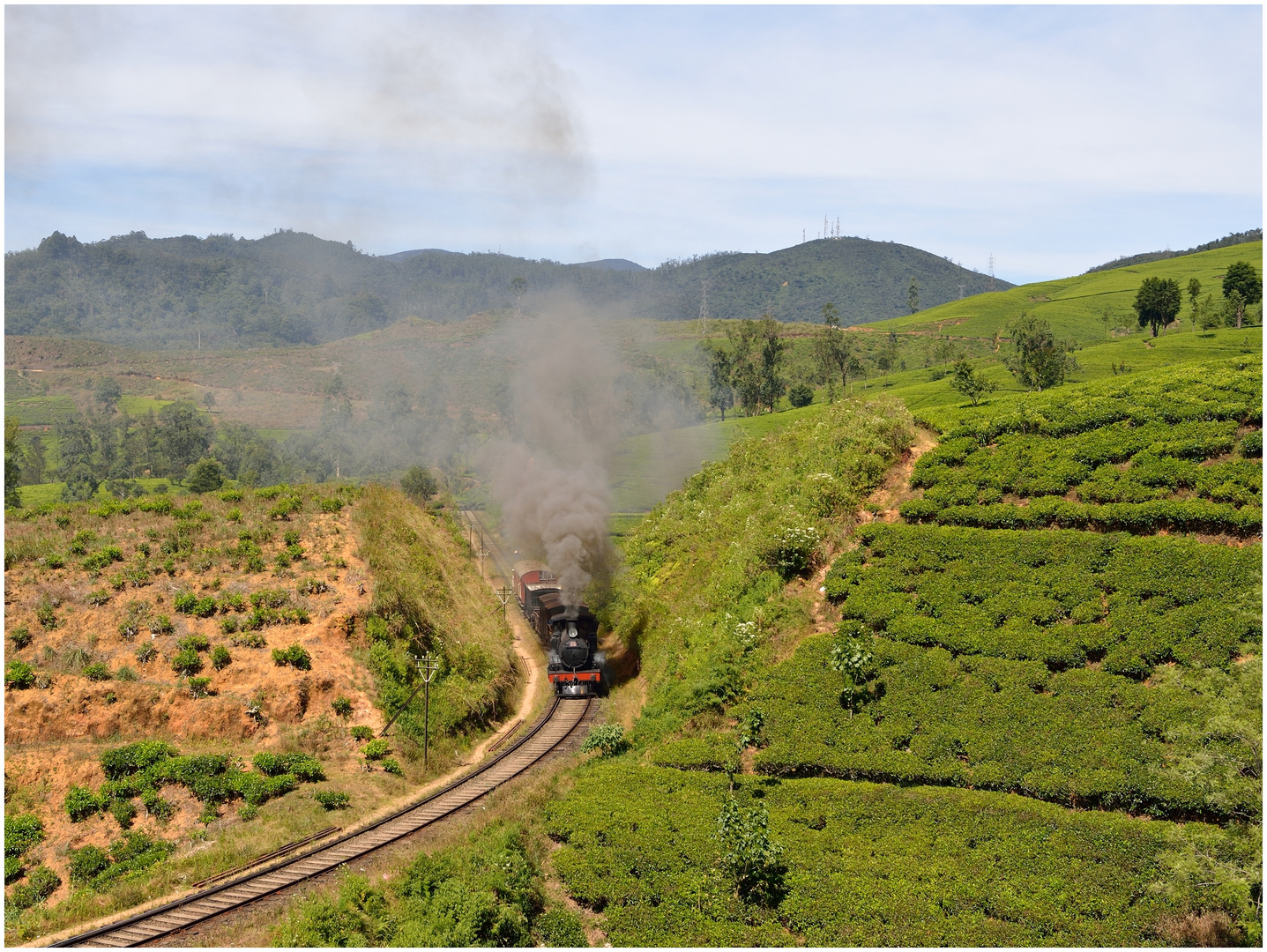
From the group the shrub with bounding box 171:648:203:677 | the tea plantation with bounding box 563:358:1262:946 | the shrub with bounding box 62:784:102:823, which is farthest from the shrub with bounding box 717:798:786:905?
the shrub with bounding box 171:648:203:677

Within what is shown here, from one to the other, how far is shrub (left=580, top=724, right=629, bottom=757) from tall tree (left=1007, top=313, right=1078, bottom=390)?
5430 cm

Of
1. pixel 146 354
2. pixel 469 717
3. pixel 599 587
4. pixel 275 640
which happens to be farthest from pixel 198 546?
pixel 146 354

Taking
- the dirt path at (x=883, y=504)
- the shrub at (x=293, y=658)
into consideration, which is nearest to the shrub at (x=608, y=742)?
the dirt path at (x=883, y=504)

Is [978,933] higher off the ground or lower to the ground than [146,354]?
lower

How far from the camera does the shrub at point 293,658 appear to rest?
1401 inches

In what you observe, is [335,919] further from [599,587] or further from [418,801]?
[599,587]

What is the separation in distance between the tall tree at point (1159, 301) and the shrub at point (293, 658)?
11216 centimetres

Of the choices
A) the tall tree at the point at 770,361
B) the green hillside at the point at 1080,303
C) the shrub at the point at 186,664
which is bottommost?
the shrub at the point at 186,664

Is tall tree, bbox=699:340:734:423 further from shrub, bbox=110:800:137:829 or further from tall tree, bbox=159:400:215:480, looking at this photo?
shrub, bbox=110:800:137:829

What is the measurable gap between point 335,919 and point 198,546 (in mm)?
27464

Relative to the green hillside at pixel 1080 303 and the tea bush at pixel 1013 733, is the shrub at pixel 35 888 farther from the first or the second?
the green hillside at pixel 1080 303

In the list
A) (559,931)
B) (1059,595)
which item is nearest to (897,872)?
(559,931)

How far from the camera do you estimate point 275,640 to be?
36812 millimetres

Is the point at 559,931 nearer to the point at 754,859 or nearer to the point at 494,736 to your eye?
the point at 754,859
